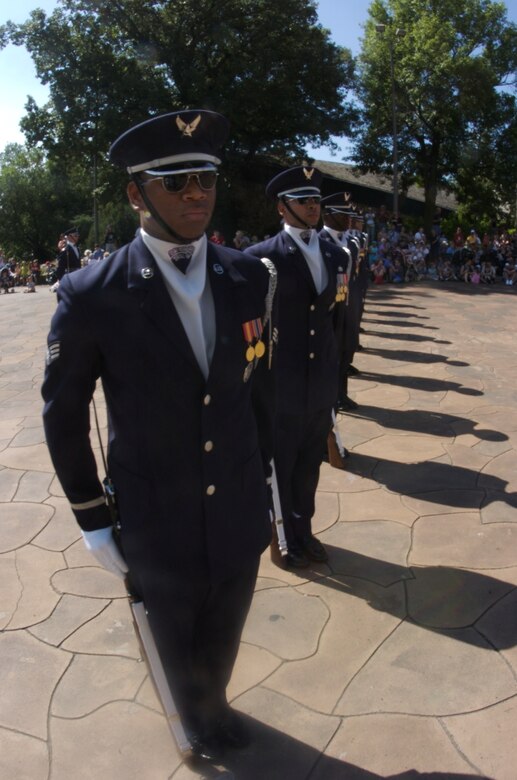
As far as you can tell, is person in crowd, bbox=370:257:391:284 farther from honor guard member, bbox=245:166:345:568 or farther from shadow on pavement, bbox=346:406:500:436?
honor guard member, bbox=245:166:345:568

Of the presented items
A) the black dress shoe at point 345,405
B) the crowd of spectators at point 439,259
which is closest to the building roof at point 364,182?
the crowd of spectators at point 439,259

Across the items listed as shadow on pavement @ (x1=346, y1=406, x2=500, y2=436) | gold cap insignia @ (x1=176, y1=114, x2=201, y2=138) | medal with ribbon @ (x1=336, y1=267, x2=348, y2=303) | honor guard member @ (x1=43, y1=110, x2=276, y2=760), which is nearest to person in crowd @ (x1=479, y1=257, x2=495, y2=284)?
shadow on pavement @ (x1=346, y1=406, x2=500, y2=436)

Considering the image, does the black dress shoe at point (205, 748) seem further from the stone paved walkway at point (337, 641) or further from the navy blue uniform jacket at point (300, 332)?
the navy blue uniform jacket at point (300, 332)

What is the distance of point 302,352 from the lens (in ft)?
11.9

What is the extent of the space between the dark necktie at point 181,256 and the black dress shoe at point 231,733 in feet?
5.37

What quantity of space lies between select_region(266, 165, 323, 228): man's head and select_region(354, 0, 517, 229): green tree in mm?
29483

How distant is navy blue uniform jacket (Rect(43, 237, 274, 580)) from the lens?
1.96 metres

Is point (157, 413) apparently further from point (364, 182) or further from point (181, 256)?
point (364, 182)

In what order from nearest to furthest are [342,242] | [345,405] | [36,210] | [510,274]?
[345,405] → [342,242] → [510,274] → [36,210]

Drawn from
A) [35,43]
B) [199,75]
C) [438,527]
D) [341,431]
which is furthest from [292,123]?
[438,527]

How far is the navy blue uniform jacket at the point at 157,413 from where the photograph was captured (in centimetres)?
196

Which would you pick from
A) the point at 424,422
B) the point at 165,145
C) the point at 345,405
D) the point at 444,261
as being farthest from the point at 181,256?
the point at 444,261

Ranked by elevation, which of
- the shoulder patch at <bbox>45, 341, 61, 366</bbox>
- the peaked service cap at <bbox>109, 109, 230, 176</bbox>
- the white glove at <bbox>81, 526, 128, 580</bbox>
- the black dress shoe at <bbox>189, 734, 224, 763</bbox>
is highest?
the peaked service cap at <bbox>109, 109, 230, 176</bbox>

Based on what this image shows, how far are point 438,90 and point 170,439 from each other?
32.5 m
